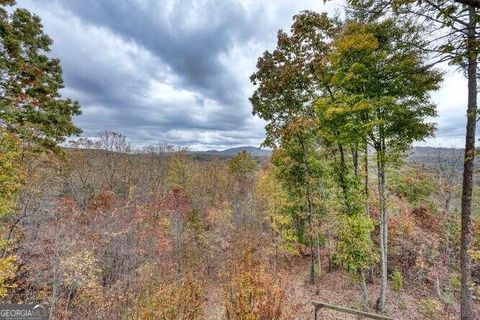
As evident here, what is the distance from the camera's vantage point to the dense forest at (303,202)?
16.8 feet

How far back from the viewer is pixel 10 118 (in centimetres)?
914

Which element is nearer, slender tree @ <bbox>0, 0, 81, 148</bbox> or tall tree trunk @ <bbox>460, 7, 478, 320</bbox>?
tall tree trunk @ <bbox>460, 7, 478, 320</bbox>

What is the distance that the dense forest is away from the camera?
5.11m

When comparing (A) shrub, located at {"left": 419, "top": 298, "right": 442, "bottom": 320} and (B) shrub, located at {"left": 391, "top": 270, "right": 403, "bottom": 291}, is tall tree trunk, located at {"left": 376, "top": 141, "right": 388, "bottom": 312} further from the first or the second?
(B) shrub, located at {"left": 391, "top": 270, "right": 403, "bottom": 291}

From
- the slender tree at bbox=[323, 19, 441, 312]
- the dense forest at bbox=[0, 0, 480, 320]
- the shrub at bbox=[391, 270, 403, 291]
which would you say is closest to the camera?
the dense forest at bbox=[0, 0, 480, 320]

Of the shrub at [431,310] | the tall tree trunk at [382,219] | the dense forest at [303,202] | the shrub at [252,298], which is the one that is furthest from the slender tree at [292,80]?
the shrub at [252,298]

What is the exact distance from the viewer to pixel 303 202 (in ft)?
60.9

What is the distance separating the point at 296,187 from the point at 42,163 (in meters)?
15.6

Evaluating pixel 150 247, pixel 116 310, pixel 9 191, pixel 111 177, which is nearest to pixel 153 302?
pixel 116 310

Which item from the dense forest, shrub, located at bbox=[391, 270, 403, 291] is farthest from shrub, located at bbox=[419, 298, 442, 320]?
shrub, located at bbox=[391, 270, 403, 291]

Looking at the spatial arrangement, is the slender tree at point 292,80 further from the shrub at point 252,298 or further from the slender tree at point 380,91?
the shrub at point 252,298

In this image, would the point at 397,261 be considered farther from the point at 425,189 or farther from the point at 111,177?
the point at 111,177

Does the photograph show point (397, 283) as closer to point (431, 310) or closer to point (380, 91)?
point (431, 310)

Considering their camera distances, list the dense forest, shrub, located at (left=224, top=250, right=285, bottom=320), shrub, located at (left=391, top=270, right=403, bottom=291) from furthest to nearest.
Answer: shrub, located at (left=391, top=270, right=403, bottom=291)
the dense forest
shrub, located at (left=224, top=250, right=285, bottom=320)
